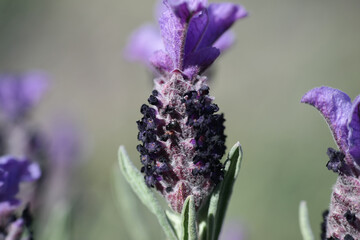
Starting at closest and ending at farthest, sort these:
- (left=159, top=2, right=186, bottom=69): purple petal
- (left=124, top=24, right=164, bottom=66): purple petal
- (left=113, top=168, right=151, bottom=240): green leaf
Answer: (left=159, top=2, right=186, bottom=69): purple petal < (left=113, top=168, right=151, bottom=240): green leaf < (left=124, top=24, right=164, bottom=66): purple petal

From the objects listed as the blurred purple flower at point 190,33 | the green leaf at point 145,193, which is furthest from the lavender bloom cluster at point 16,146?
the blurred purple flower at point 190,33

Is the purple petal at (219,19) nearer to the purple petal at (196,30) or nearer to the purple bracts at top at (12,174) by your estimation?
the purple petal at (196,30)

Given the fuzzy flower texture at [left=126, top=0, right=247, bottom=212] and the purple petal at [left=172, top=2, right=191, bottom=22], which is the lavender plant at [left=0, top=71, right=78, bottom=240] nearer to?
the fuzzy flower texture at [left=126, top=0, right=247, bottom=212]

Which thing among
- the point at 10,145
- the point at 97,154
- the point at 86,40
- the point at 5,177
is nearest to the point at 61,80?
the point at 86,40

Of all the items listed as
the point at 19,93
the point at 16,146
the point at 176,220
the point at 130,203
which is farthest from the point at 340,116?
the point at 19,93

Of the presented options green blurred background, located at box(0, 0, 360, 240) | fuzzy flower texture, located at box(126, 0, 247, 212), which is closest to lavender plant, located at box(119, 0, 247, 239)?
fuzzy flower texture, located at box(126, 0, 247, 212)

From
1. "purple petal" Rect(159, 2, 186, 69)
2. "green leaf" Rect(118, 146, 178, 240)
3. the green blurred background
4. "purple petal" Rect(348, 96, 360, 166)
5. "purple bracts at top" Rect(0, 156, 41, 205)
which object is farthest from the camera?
the green blurred background

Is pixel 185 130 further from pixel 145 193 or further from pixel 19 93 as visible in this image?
pixel 19 93
